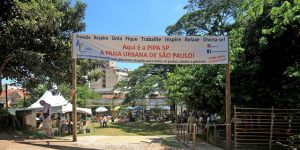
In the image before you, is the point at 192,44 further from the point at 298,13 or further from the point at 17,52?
the point at 17,52

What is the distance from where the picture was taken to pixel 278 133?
19.2 meters

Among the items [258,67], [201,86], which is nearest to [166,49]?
[201,86]

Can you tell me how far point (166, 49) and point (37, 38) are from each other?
6610 millimetres

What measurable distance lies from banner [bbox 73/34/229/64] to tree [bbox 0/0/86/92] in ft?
12.0

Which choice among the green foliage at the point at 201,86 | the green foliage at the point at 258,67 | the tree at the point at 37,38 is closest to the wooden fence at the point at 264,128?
the green foliage at the point at 258,67

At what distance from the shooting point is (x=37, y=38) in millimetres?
21594

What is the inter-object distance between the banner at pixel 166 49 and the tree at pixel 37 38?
145 inches

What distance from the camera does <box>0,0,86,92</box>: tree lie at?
20.3 metres

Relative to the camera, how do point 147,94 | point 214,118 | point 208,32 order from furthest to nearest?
point 147,94 → point 208,32 → point 214,118

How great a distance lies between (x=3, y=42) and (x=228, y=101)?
384 inches

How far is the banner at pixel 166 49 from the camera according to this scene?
18312 mm

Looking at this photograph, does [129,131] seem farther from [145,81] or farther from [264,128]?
[264,128]

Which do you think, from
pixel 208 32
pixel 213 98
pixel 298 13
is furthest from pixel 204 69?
pixel 208 32

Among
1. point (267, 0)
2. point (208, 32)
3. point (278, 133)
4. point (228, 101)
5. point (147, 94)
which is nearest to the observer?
point (228, 101)
